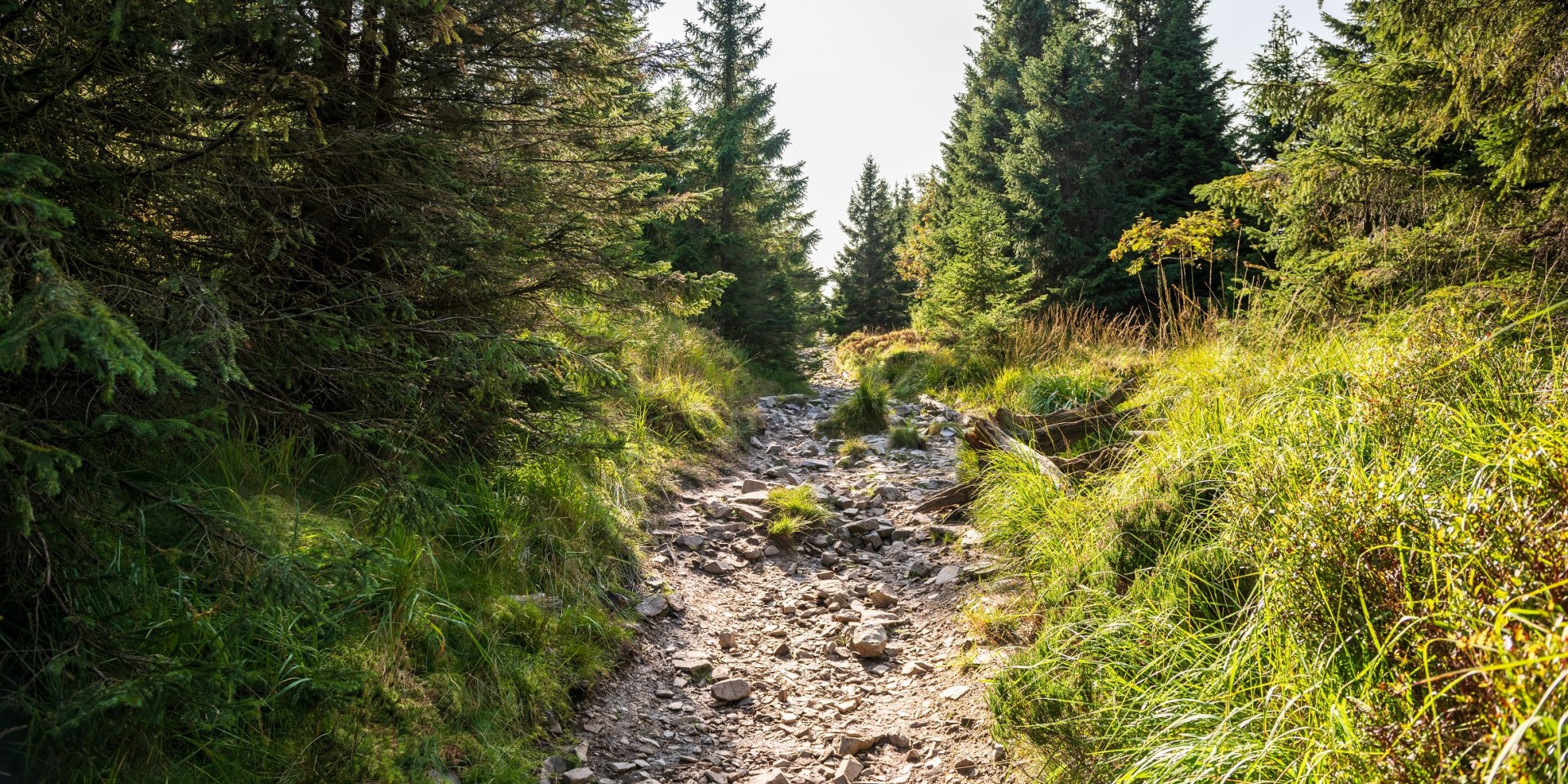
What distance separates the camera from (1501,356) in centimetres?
310

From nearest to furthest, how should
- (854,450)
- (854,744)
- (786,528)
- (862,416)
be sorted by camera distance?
(854,744)
(786,528)
(854,450)
(862,416)

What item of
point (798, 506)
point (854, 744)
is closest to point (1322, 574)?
point (854, 744)

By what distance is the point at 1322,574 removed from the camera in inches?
86.7

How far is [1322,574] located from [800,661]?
2.48 metres

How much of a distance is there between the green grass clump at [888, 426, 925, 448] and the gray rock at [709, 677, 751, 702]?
16.3ft

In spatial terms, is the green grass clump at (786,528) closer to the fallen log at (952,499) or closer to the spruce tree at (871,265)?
the fallen log at (952,499)

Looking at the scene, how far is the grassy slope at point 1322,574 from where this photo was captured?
1.61 metres

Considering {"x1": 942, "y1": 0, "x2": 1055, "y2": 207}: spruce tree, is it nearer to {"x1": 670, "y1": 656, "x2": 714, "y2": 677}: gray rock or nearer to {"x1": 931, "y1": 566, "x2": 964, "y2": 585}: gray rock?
{"x1": 931, "y1": 566, "x2": 964, "y2": 585}: gray rock

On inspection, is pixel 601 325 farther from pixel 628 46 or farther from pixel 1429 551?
pixel 1429 551

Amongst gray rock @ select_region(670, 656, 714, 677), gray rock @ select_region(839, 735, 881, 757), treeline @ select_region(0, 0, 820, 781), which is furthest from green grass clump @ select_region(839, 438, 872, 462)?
gray rock @ select_region(839, 735, 881, 757)

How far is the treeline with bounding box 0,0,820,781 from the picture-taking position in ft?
5.98

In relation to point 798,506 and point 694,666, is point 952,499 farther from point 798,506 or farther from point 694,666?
point 694,666

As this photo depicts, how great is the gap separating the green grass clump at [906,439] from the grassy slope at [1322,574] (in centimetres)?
348

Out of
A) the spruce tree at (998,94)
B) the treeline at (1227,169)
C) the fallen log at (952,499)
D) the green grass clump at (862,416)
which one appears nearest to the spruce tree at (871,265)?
the treeline at (1227,169)
